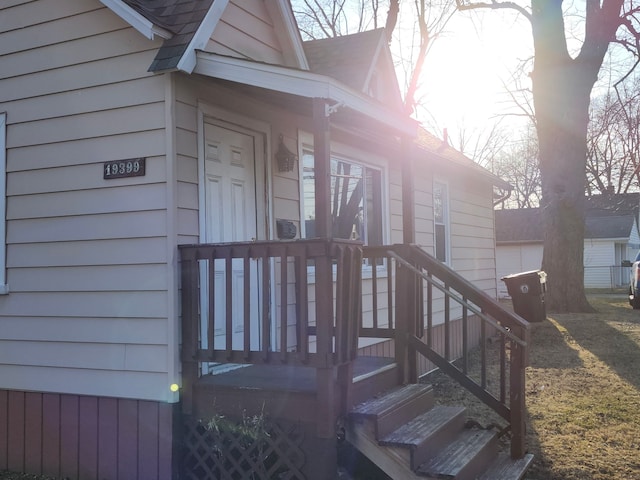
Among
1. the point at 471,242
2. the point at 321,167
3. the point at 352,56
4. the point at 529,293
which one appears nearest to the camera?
the point at 321,167

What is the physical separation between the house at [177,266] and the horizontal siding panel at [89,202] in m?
0.01

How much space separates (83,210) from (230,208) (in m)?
1.20

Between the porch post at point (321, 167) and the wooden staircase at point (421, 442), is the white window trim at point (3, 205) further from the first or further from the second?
the wooden staircase at point (421, 442)

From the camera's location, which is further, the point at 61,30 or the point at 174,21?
the point at 61,30

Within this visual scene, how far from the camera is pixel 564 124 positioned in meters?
13.9

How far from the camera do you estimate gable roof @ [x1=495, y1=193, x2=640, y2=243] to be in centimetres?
3195

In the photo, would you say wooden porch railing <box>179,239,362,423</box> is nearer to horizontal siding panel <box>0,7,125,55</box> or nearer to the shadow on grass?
horizontal siding panel <box>0,7,125,55</box>

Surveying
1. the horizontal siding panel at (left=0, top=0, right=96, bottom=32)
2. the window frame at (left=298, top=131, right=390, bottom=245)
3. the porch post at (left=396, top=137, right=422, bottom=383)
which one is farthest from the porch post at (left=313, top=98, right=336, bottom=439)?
the horizontal siding panel at (left=0, top=0, right=96, bottom=32)

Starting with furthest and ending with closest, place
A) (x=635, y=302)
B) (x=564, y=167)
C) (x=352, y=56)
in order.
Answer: (x=635, y=302)
(x=564, y=167)
(x=352, y=56)

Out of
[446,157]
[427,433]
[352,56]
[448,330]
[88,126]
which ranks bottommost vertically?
[427,433]

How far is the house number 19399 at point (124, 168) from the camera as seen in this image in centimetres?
469

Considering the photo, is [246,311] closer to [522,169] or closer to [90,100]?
[90,100]

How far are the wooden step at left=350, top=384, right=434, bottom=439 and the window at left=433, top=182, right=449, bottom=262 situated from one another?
5.57 metres

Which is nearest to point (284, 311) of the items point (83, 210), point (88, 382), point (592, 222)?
point (88, 382)
